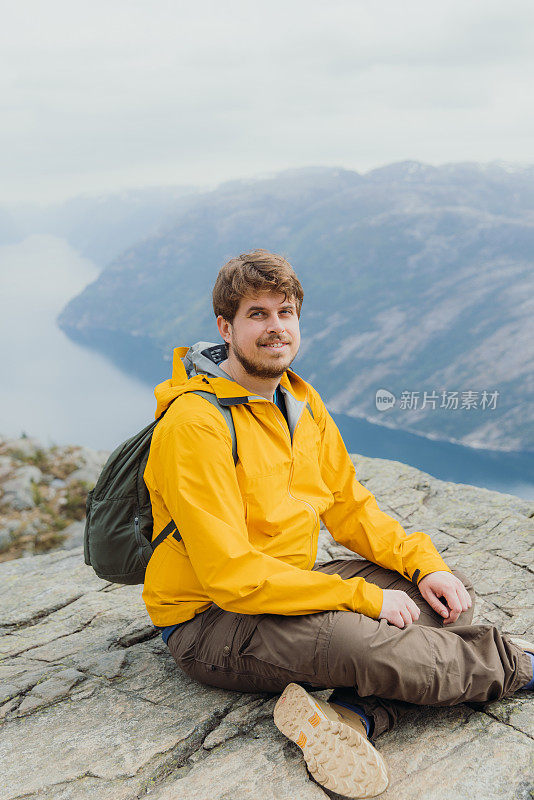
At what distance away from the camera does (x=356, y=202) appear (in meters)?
120

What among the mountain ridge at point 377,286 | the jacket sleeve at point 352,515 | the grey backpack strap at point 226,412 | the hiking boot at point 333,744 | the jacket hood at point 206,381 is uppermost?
the mountain ridge at point 377,286

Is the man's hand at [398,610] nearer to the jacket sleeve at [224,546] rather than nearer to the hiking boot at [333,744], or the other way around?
the jacket sleeve at [224,546]

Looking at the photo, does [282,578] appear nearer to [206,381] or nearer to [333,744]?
[333,744]

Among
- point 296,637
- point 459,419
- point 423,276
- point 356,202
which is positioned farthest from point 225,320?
point 356,202

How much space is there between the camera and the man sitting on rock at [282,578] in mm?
2508

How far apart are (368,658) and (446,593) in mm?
720

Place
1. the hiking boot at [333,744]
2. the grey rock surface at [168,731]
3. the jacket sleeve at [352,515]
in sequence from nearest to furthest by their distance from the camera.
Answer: the hiking boot at [333,744] → the grey rock surface at [168,731] → the jacket sleeve at [352,515]

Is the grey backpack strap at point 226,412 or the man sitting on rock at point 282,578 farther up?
the grey backpack strap at point 226,412

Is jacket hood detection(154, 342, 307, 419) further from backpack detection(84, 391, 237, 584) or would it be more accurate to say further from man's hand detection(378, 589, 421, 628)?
man's hand detection(378, 589, 421, 628)

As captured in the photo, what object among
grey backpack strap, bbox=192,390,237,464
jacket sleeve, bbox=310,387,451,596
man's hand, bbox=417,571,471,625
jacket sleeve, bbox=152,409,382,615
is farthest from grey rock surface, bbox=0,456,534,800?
grey backpack strap, bbox=192,390,237,464

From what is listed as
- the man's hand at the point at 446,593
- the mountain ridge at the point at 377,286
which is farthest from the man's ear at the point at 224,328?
the mountain ridge at the point at 377,286

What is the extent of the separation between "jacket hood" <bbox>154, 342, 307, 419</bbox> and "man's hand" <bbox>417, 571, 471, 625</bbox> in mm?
1202

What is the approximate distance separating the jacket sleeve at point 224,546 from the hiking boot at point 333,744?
1.38 ft

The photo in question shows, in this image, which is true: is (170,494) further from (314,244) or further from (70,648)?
(314,244)
